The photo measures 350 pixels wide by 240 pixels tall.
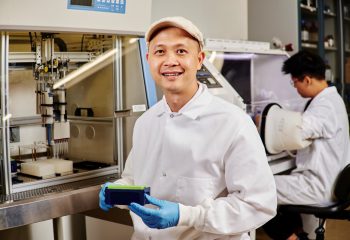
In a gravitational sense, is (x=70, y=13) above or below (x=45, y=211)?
above

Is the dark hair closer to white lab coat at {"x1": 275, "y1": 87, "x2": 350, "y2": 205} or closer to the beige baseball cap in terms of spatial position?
white lab coat at {"x1": 275, "y1": 87, "x2": 350, "y2": 205}

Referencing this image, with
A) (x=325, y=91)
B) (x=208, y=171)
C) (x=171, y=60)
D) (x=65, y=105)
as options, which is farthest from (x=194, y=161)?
(x=325, y=91)

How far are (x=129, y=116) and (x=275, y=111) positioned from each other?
42.3 inches

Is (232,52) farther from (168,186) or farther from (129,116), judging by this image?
(168,186)

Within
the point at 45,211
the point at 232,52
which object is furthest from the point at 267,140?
the point at 45,211

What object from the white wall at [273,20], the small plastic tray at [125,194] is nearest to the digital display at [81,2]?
the small plastic tray at [125,194]

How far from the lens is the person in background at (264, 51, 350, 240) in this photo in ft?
8.91

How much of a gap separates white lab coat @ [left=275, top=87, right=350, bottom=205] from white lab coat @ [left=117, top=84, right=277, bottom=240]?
1368mm

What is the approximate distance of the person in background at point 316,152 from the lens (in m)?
2.72

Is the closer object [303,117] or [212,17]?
[303,117]

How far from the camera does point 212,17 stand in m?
3.74

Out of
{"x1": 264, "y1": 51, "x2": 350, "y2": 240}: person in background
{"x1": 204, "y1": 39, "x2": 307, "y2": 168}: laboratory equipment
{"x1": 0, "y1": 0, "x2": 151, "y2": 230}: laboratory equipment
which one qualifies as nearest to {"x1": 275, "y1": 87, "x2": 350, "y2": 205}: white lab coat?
{"x1": 264, "y1": 51, "x2": 350, "y2": 240}: person in background

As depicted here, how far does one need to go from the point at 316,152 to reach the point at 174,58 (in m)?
1.66

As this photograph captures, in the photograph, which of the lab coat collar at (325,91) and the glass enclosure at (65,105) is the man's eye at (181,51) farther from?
the lab coat collar at (325,91)
